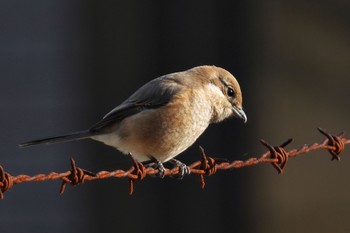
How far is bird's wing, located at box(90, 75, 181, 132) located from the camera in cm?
558

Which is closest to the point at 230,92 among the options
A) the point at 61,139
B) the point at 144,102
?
the point at 144,102

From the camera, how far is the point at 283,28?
9.21 metres

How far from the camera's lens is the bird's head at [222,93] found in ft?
19.0

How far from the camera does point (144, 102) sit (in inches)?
221

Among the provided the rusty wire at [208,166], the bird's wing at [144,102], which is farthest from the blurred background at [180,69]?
the rusty wire at [208,166]

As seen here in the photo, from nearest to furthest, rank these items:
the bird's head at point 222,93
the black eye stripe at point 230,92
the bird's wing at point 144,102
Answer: the bird's wing at point 144,102, the bird's head at point 222,93, the black eye stripe at point 230,92

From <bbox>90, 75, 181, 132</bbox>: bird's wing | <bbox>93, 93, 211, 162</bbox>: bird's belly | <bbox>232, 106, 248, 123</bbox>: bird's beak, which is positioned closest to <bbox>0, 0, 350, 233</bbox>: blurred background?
<bbox>232, 106, 248, 123</bbox>: bird's beak

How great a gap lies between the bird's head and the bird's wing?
0.24m

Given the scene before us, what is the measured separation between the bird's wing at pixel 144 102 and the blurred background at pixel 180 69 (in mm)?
3335

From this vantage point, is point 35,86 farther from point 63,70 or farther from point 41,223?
point 41,223

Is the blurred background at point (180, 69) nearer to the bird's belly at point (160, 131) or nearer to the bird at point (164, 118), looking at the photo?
the bird at point (164, 118)

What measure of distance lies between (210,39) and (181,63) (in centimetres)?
36

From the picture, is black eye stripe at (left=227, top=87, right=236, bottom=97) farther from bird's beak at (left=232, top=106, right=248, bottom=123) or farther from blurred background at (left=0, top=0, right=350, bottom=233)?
blurred background at (left=0, top=0, right=350, bottom=233)

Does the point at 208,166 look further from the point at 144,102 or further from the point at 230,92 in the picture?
the point at 230,92
